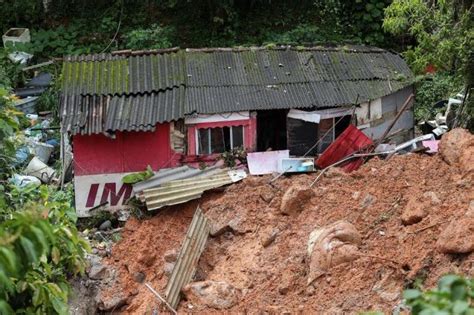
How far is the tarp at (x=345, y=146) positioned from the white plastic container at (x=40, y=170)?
521 cm

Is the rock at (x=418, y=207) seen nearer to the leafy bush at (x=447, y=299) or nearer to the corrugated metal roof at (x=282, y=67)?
the corrugated metal roof at (x=282, y=67)

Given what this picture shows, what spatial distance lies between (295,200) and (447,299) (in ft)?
22.2

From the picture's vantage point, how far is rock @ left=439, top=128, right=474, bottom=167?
337 inches

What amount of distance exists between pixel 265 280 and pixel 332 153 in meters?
3.33

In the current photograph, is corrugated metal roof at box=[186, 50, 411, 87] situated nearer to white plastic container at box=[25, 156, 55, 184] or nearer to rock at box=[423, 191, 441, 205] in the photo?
white plastic container at box=[25, 156, 55, 184]

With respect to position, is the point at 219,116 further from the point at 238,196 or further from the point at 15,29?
the point at 15,29

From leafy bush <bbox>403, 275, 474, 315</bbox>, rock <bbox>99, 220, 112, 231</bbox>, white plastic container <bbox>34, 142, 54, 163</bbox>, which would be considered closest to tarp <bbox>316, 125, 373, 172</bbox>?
rock <bbox>99, 220, 112, 231</bbox>

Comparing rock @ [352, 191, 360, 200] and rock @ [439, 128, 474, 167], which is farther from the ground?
rock @ [439, 128, 474, 167]

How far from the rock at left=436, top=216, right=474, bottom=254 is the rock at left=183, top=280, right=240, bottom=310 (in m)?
2.58

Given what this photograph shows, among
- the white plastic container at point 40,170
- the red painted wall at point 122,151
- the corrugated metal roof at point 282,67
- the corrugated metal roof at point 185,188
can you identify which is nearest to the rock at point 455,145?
the corrugated metal roof at point 282,67

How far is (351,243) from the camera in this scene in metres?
7.69

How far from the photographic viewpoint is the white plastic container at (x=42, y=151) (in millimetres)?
12995

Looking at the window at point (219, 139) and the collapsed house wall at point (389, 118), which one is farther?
the collapsed house wall at point (389, 118)

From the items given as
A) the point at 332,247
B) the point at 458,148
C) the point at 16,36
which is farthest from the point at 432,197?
the point at 16,36
